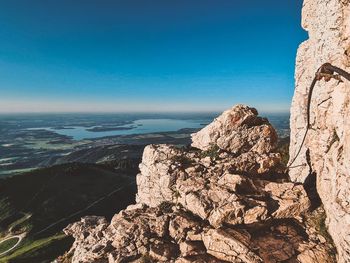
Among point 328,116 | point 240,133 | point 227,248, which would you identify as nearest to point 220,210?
point 227,248

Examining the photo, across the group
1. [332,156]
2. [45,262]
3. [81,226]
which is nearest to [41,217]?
[45,262]

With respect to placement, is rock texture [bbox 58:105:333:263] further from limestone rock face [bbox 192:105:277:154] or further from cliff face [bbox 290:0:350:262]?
cliff face [bbox 290:0:350:262]

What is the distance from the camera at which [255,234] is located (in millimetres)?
29406

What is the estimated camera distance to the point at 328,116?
27938mm

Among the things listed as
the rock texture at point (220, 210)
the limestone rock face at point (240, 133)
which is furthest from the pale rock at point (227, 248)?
the limestone rock face at point (240, 133)

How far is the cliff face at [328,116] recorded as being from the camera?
77.3 feet

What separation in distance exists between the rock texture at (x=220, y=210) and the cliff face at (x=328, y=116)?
3.21 m

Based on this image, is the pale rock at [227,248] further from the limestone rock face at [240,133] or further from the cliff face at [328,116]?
the limestone rock face at [240,133]

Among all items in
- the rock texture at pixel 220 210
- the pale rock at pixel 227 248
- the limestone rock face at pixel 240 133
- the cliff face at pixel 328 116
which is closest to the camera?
the cliff face at pixel 328 116

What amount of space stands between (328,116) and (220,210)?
1495 cm

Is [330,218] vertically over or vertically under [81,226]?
over

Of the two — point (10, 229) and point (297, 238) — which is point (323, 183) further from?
point (10, 229)

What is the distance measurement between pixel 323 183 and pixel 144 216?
2156 centimetres

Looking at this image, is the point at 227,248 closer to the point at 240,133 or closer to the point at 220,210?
the point at 220,210
